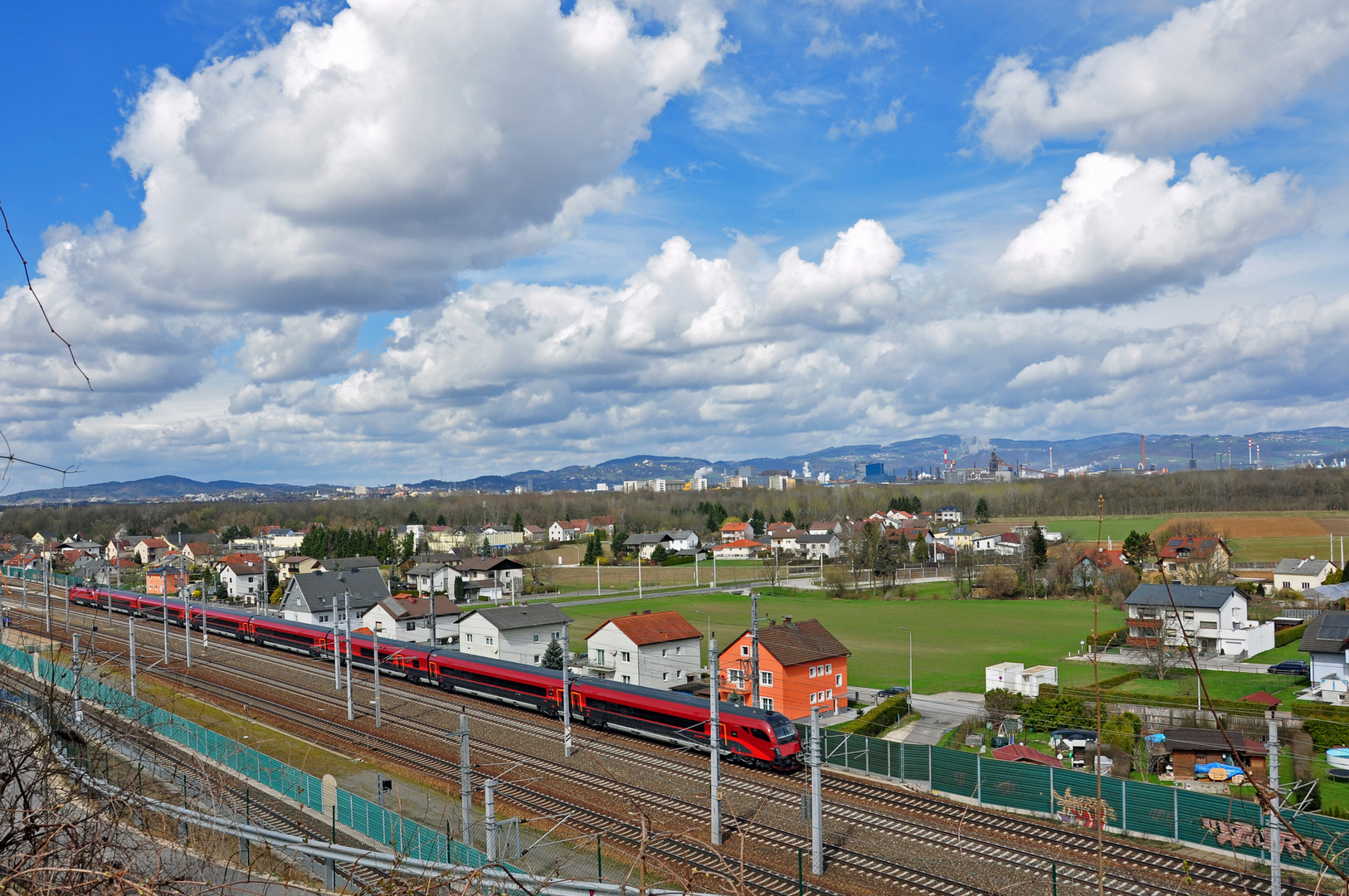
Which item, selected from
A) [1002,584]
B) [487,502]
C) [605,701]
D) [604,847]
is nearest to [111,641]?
[605,701]

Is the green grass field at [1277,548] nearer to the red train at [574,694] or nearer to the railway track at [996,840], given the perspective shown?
the red train at [574,694]

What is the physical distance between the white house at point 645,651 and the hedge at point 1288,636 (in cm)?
3776

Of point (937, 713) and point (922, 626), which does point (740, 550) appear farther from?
point (937, 713)

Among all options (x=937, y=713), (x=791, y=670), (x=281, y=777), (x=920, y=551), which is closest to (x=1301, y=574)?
(x=920, y=551)

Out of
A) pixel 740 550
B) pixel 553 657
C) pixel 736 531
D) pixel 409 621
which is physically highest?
pixel 409 621

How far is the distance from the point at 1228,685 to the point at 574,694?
33406 millimetres

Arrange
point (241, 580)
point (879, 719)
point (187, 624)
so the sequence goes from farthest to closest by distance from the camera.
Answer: point (241, 580) < point (187, 624) < point (879, 719)

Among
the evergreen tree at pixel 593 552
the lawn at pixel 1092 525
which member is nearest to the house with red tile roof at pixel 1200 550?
the lawn at pixel 1092 525

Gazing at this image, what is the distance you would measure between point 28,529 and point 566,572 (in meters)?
85.6

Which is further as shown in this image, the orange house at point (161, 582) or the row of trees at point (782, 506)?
the row of trees at point (782, 506)

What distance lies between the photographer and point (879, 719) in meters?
33.4

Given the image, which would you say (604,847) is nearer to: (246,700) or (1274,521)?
(246,700)

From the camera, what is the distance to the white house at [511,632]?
43938 millimetres

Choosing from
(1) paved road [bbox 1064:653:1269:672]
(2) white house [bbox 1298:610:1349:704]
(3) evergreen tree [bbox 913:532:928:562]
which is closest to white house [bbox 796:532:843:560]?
(3) evergreen tree [bbox 913:532:928:562]
